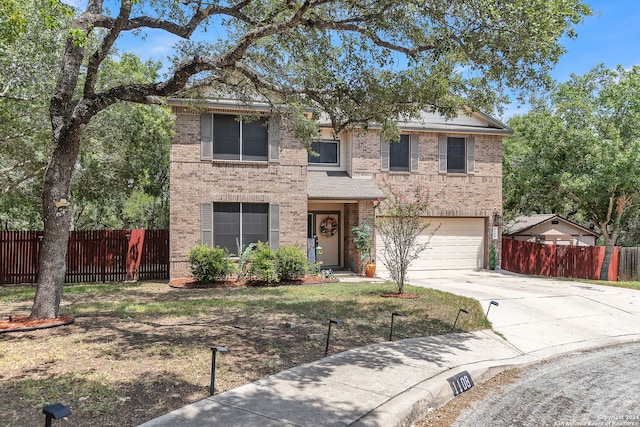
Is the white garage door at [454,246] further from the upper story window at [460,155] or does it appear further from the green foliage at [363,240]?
the green foliage at [363,240]

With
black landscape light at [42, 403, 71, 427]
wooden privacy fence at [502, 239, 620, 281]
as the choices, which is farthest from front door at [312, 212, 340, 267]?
black landscape light at [42, 403, 71, 427]

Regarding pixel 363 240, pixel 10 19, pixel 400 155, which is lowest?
pixel 363 240

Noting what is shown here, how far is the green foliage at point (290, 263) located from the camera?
14148mm

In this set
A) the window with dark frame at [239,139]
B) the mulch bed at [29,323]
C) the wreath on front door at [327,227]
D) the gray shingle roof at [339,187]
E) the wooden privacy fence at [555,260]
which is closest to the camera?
the mulch bed at [29,323]

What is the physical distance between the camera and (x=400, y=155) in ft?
57.8

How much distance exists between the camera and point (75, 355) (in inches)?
242

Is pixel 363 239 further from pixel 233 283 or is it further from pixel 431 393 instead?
pixel 431 393

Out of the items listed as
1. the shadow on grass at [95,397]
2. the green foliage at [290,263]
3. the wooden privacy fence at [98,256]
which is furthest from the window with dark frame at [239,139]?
the shadow on grass at [95,397]

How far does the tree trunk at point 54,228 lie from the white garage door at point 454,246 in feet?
42.0

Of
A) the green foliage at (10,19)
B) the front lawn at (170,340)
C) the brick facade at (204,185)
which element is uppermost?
the green foliage at (10,19)

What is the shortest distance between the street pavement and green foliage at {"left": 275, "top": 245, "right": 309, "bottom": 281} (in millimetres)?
5295

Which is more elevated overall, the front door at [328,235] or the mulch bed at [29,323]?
the front door at [328,235]

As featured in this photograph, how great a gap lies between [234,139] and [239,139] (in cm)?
16

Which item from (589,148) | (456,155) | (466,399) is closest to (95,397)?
(466,399)
